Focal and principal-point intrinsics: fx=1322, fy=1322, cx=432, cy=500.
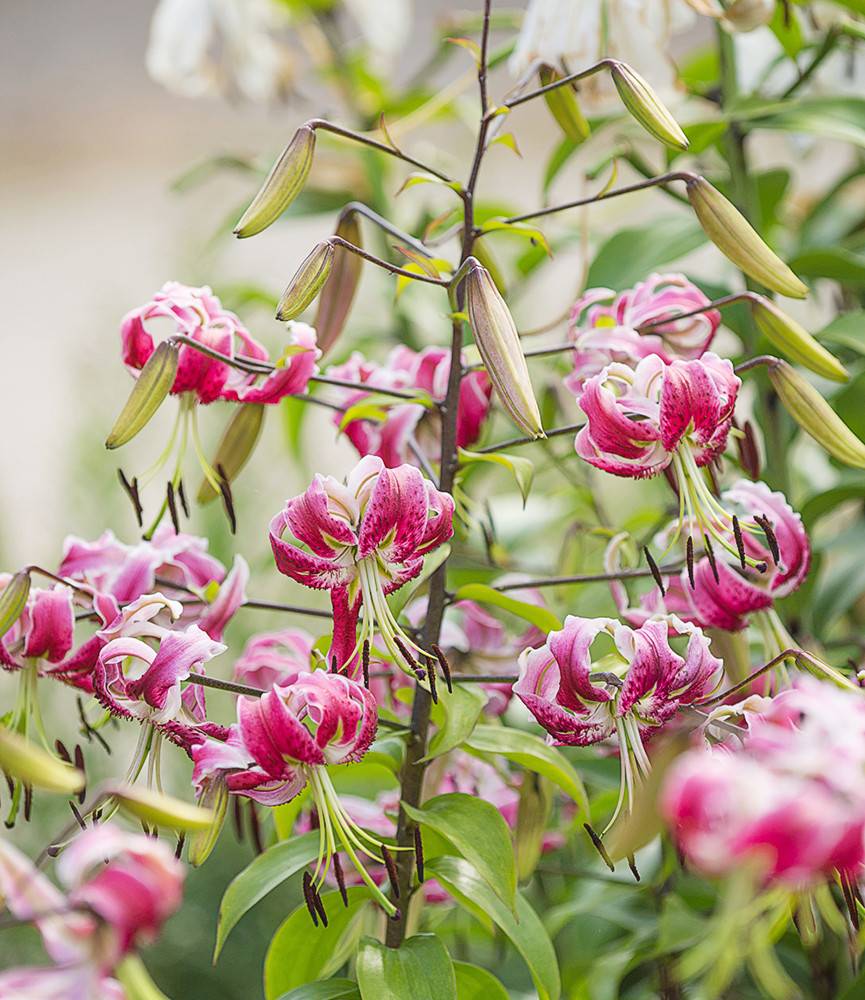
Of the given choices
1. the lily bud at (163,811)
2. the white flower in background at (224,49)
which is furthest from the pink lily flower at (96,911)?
the white flower in background at (224,49)

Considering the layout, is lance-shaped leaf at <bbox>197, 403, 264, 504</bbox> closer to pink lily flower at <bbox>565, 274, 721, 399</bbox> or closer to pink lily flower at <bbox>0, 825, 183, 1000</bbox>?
pink lily flower at <bbox>565, 274, 721, 399</bbox>

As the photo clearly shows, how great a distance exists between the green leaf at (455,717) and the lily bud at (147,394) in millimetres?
150

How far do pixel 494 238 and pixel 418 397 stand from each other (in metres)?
0.56

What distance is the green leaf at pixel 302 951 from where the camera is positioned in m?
0.54

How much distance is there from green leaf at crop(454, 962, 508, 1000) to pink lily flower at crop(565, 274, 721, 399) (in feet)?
0.76

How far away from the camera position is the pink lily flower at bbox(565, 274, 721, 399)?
535 mm

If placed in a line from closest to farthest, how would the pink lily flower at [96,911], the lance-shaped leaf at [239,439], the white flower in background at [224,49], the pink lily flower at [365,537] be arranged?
the pink lily flower at [96,911], the pink lily flower at [365,537], the lance-shaped leaf at [239,439], the white flower in background at [224,49]

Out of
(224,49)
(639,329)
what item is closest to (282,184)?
(639,329)

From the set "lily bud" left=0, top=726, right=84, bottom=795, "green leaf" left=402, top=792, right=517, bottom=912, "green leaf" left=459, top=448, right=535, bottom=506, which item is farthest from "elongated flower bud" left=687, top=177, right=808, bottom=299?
"lily bud" left=0, top=726, right=84, bottom=795

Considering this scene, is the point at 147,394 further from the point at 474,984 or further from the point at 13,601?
the point at 474,984

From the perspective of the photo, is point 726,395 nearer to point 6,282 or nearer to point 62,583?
point 62,583

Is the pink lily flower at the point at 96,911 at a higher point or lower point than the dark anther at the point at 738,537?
higher

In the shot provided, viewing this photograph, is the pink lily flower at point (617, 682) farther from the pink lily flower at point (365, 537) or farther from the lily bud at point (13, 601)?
the lily bud at point (13, 601)

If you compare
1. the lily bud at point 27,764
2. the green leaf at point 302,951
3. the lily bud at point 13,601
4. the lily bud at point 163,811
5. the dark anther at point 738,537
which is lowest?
the green leaf at point 302,951
